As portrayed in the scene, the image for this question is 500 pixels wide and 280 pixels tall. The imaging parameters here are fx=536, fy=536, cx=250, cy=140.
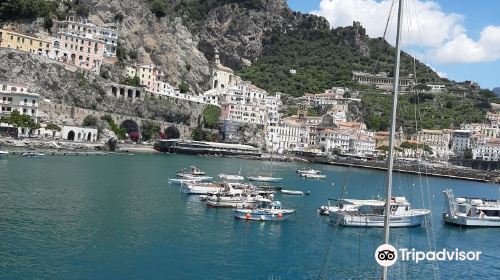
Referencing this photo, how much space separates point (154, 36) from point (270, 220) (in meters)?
87.9

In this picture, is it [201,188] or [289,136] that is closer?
[201,188]

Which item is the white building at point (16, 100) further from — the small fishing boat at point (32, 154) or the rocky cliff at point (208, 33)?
the rocky cliff at point (208, 33)

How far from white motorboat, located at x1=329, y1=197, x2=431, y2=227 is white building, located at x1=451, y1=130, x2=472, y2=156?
100716mm

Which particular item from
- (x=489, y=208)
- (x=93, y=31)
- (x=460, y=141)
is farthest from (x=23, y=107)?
(x=460, y=141)

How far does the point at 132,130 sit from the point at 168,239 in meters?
69.8

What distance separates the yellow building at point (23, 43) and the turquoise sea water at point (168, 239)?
43736mm

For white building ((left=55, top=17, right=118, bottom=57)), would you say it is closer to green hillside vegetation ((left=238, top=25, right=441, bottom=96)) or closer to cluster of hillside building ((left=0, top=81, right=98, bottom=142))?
cluster of hillside building ((left=0, top=81, right=98, bottom=142))

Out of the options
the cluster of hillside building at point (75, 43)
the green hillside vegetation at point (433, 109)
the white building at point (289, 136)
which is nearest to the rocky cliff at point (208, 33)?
the cluster of hillside building at point (75, 43)

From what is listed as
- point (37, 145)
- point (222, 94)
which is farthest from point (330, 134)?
point (37, 145)

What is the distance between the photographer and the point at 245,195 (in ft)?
145

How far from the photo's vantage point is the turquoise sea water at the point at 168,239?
953 inches

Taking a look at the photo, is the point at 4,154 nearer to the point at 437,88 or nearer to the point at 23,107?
the point at 23,107

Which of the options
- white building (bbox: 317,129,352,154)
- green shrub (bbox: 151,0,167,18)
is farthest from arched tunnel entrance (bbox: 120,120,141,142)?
white building (bbox: 317,129,352,154)

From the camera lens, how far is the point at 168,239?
97.3 feet
